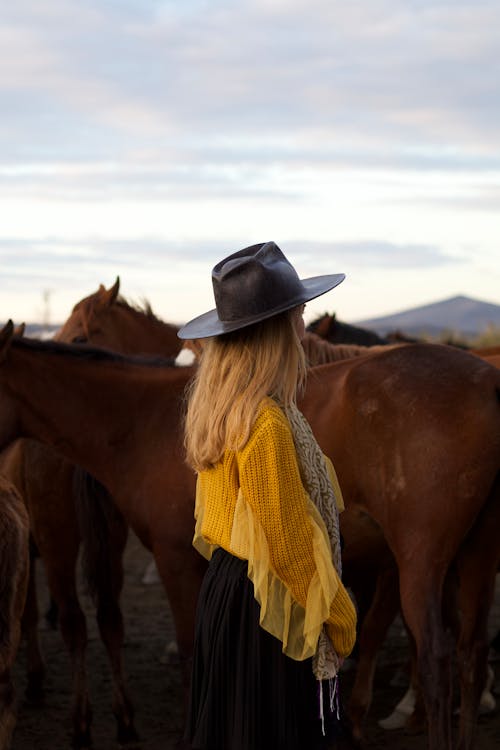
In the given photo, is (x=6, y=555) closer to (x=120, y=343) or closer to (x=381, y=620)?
(x=381, y=620)

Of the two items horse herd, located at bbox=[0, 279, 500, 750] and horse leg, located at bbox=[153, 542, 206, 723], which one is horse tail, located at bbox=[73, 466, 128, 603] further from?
horse leg, located at bbox=[153, 542, 206, 723]

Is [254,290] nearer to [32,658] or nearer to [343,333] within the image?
[32,658]

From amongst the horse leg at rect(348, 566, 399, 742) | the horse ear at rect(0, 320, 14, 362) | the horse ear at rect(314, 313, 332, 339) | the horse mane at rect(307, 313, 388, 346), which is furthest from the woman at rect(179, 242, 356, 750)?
the horse mane at rect(307, 313, 388, 346)

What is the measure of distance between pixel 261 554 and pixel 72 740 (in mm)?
3334

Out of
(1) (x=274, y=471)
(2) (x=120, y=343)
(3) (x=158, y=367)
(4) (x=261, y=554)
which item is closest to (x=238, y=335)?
(1) (x=274, y=471)

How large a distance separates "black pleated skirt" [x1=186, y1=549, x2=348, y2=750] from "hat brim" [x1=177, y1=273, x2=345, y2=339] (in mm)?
591

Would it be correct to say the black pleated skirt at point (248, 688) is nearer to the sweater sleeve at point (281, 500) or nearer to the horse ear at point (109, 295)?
the sweater sleeve at point (281, 500)

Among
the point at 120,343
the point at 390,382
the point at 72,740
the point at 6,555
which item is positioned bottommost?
the point at 72,740

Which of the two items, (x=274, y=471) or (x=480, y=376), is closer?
(x=274, y=471)

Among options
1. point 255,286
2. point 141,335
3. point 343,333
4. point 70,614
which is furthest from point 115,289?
point 255,286

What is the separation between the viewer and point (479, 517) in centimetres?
440

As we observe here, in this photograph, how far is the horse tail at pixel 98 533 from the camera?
A: 548 centimetres

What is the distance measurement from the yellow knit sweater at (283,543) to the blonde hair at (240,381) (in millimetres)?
36

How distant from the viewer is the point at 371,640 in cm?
515
